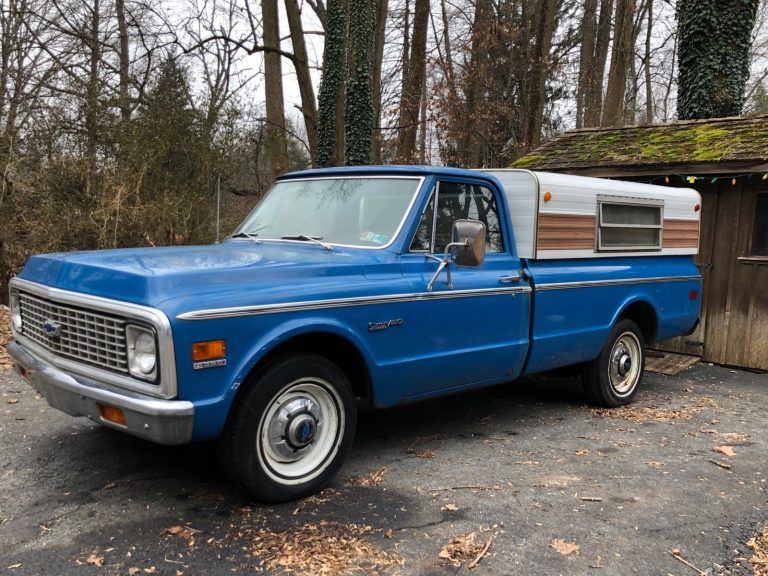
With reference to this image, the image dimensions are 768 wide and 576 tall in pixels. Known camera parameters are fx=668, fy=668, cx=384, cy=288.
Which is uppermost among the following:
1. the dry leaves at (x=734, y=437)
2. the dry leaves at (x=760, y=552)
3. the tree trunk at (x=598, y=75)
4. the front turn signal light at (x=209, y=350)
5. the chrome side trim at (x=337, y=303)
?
the tree trunk at (x=598, y=75)

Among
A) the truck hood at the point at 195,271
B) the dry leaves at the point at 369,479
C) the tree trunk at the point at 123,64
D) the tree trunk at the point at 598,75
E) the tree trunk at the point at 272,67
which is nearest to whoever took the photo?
the truck hood at the point at 195,271

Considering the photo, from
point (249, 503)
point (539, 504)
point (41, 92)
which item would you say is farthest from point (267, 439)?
point (41, 92)

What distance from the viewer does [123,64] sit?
15438mm

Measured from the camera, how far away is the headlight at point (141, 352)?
322 cm

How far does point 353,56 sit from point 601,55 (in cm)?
1240

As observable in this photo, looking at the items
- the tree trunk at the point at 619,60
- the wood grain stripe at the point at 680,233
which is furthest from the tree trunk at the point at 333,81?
the wood grain stripe at the point at 680,233

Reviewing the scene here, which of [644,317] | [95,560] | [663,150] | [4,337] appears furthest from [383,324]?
[663,150]

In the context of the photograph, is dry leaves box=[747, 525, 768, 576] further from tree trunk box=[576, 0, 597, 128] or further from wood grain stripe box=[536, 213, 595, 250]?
tree trunk box=[576, 0, 597, 128]

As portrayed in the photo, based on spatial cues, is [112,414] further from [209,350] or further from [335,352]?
[335,352]

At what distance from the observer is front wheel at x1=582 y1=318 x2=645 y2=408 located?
6090 millimetres

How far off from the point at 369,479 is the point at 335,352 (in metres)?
0.85

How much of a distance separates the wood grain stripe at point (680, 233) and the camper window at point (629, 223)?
5.2 inches

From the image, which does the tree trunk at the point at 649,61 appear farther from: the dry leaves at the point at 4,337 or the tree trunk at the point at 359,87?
the dry leaves at the point at 4,337

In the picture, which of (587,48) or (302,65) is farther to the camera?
(587,48)
